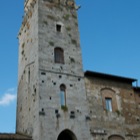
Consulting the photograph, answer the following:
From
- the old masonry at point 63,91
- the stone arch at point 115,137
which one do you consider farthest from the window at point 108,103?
the stone arch at point 115,137

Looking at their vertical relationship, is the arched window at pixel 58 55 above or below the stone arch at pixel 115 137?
above

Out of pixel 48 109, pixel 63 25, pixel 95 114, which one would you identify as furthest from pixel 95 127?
pixel 63 25

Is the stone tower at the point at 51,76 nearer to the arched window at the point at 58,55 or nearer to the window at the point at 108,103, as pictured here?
the arched window at the point at 58,55

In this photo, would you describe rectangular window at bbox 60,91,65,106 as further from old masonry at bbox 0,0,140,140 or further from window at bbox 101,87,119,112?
window at bbox 101,87,119,112

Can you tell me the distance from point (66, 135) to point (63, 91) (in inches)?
123

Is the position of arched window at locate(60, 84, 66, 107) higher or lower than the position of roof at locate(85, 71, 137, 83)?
lower

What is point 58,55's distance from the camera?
2308 cm

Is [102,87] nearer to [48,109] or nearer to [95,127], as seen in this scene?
[95,127]

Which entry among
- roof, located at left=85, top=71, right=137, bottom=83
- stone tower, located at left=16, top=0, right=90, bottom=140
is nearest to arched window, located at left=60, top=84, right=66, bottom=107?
stone tower, located at left=16, top=0, right=90, bottom=140

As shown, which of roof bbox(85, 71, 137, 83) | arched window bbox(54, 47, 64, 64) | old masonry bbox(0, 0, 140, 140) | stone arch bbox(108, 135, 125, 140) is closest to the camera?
old masonry bbox(0, 0, 140, 140)

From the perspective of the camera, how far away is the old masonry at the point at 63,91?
2034 centimetres

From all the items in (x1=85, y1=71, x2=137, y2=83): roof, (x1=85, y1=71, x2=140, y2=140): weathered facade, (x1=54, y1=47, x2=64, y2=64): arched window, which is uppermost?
(x1=54, y1=47, x2=64, y2=64): arched window

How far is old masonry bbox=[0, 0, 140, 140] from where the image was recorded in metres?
20.3

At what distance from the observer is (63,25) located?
968 inches
